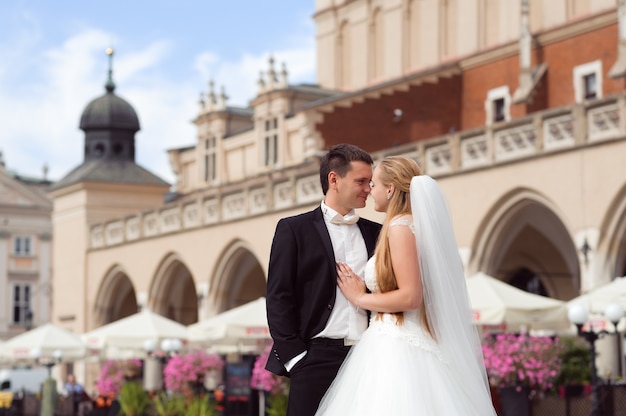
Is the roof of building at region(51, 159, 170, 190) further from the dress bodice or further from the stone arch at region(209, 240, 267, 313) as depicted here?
the dress bodice

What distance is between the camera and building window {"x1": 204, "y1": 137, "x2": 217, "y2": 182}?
48.4 m

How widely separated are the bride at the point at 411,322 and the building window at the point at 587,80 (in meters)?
26.9

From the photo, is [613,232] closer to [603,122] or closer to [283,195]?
[603,122]

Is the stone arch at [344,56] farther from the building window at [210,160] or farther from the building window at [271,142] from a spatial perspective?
the building window at [210,160]

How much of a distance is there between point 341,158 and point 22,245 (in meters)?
67.7

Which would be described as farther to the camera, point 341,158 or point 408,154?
point 408,154

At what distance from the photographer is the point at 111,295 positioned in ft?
145

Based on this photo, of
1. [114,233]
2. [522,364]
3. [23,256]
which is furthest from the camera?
[23,256]

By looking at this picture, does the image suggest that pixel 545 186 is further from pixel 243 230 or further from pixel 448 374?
pixel 448 374

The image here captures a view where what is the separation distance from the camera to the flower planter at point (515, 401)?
17312 mm

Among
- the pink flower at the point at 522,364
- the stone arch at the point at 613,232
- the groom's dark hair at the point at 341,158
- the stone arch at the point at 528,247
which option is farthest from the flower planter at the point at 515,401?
the groom's dark hair at the point at 341,158

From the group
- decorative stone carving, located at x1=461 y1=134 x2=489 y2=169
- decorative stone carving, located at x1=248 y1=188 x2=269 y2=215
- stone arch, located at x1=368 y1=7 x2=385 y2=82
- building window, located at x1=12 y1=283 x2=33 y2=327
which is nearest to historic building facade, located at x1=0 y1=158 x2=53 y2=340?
building window, located at x1=12 y1=283 x2=33 y2=327

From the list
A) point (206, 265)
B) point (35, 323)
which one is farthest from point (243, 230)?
point (35, 323)

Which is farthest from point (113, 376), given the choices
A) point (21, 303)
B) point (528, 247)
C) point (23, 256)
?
point (23, 256)
